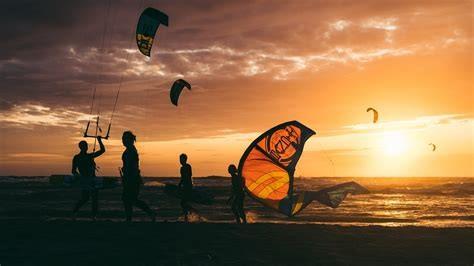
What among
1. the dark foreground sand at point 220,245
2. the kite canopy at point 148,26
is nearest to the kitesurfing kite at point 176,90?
the kite canopy at point 148,26

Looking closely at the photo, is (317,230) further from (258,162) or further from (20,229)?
(20,229)

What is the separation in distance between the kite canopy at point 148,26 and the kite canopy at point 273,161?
3.83 metres

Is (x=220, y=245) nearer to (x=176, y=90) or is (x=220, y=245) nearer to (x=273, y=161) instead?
(x=273, y=161)

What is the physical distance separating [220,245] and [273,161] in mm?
4855

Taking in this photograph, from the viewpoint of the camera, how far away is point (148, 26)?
1251 centimetres

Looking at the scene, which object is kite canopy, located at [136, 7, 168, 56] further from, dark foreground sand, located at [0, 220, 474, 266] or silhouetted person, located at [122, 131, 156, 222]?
dark foreground sand, located at [0, 220, 474, 266]

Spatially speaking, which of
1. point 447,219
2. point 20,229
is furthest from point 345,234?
point 447,219

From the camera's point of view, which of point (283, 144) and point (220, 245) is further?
point (283, 144)

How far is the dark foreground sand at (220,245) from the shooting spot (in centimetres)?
715

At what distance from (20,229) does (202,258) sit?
457cm

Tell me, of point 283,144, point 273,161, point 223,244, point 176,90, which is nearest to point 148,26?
point 176,90

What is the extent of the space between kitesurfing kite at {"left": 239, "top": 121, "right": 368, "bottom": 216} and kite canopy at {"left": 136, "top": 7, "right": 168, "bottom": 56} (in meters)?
3.83

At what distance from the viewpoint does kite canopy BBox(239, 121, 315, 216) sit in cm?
1252

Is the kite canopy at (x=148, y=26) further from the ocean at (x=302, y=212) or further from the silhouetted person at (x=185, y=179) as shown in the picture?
the ocean at (x=302, y=212)
